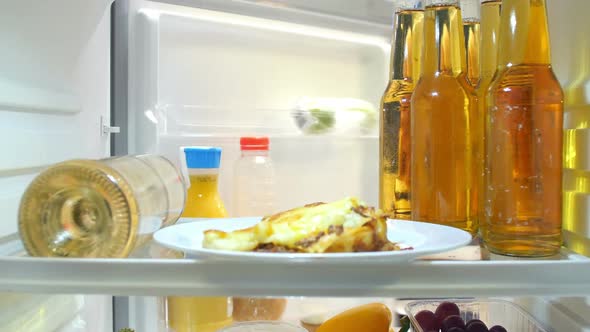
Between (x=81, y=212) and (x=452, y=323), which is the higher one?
(x=81, y=212)

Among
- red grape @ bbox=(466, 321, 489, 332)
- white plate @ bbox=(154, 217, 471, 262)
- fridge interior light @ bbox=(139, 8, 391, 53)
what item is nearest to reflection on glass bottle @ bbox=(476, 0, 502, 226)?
white plate @ bbox=(154, 217, 471, 262)

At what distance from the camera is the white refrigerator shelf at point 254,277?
486 millimetres

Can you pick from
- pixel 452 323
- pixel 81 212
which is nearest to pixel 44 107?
pixel 81 212

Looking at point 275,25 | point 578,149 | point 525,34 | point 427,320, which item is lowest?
point 427,320

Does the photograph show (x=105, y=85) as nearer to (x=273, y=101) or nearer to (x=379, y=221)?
(x=273, y=101)

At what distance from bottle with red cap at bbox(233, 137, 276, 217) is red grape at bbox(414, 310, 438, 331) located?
47cm

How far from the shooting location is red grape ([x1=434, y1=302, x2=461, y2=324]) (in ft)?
3.37

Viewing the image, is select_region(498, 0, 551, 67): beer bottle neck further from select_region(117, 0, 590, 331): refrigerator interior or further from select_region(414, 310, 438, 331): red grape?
select_region(117, 0, 590, 331): refrigerator interior

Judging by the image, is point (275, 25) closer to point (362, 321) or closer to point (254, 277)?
point (362, 321)

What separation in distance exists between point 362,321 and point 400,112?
1.28 ft

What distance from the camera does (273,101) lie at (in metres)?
1.38

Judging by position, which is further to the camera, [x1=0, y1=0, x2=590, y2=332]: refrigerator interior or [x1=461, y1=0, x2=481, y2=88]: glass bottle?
[x1=461, y1=0, x2=481, y2=88]: glass bottle

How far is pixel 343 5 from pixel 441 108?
725 millimetres

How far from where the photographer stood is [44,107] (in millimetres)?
726
